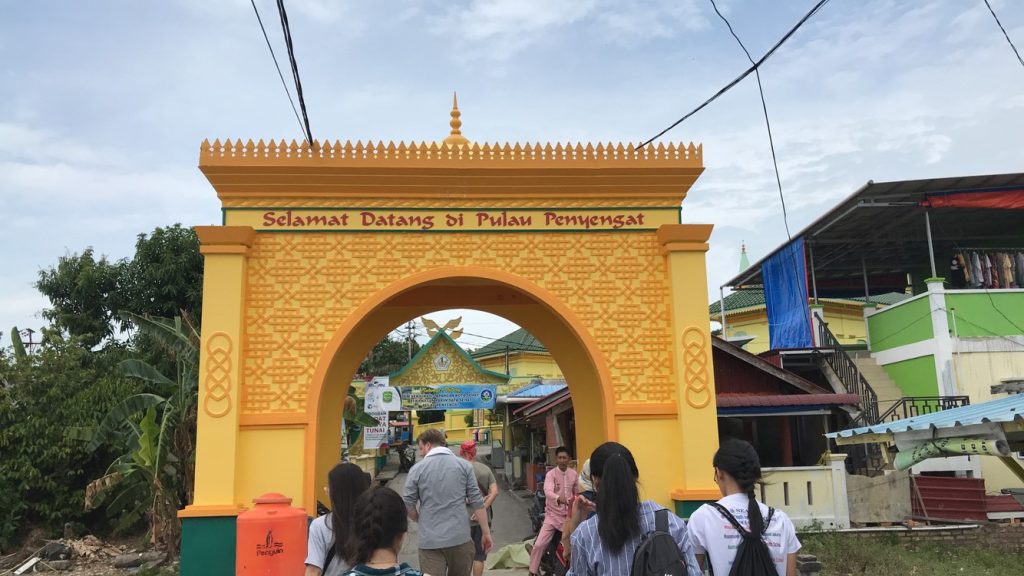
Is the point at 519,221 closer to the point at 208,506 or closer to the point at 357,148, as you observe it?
the point at 357,148

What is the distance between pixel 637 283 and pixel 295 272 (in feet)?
11.1

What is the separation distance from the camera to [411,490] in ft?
17.4

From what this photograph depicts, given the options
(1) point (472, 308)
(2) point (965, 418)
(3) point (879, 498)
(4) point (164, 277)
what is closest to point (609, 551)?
(2) point (965, 418)

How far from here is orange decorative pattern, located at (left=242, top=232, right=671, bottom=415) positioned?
298 inches

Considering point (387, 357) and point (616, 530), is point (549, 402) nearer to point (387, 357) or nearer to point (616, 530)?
point (616, 530)

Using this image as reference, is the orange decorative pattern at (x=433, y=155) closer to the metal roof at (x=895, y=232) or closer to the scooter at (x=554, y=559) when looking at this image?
the scooter at (x=554, y=559)

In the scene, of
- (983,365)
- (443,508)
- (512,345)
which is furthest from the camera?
(512,345)

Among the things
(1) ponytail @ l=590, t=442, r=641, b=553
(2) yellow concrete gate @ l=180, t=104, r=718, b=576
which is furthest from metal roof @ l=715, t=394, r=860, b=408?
(1) ponytail @ l=590, t=442, r=641, b=553

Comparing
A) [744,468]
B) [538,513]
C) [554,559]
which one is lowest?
[554,559]

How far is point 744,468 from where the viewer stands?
3.10m

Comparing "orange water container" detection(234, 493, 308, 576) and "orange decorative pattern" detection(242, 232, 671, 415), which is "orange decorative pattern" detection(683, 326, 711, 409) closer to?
"orange decorative pattern" detection(242, 232, 671, 415)

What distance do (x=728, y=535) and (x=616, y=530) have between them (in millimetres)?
459

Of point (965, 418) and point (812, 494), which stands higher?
point (965, 418)

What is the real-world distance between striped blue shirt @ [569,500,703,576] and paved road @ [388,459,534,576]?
18.8ft
